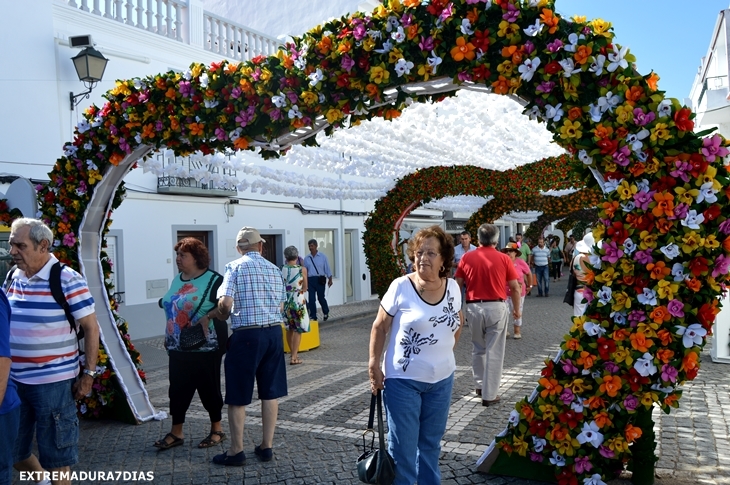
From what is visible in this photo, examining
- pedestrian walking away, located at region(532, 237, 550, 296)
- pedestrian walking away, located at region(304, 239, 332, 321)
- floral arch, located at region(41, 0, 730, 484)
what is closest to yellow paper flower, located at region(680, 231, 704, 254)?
floral arch, located at region(41, 0, 730, 484)

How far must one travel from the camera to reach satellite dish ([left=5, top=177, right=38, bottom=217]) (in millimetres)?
5512

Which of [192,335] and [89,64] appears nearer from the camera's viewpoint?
[192,335]

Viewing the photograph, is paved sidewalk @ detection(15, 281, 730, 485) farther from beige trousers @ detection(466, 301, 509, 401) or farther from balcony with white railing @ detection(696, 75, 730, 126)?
balcony with white railing @ detection(696, 75, 730, 126)

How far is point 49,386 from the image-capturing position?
3.54 metres

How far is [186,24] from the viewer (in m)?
12.4

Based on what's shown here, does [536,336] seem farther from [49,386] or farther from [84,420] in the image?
[49,386]

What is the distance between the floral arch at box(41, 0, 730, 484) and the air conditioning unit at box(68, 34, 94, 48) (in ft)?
23.1

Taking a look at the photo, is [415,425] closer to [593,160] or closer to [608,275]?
[608,275]

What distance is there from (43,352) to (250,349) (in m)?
1.30

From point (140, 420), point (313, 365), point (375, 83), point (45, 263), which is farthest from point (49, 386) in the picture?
point (313, 365)

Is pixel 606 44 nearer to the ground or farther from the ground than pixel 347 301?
farther from the ground

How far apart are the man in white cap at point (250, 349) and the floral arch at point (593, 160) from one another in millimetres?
1172

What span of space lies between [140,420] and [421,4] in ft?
13.5

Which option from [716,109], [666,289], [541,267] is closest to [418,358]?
[666,289]
